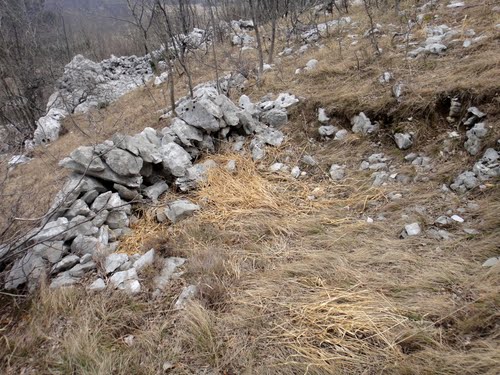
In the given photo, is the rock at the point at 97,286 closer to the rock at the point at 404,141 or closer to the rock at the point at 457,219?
the rock at the point at 457,219

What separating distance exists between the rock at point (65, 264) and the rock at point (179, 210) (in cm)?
91

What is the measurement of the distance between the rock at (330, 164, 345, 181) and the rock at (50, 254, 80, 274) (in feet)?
8.66

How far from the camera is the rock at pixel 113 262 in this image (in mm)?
2654

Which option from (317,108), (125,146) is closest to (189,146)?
(125,146)

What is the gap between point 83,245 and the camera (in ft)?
9.34

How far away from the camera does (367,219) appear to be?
2838mm

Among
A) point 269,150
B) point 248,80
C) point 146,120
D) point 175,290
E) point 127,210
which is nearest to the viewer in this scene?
point 175,290

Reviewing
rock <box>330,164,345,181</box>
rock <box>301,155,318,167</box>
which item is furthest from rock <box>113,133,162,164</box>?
rock <box>330,164,345,181</box>

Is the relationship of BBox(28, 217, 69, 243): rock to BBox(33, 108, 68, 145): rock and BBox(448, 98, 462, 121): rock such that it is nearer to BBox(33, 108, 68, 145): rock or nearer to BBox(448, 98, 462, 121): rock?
BBox(448, 98, 462, 121): rock

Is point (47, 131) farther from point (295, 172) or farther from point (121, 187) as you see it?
point (295, 172)

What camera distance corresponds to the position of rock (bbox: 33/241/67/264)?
2.71m

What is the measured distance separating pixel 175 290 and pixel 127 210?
129 centimetres

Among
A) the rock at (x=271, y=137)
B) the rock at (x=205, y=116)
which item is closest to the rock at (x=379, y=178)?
the rock at (x=271, y=137)

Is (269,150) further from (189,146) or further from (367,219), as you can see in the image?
(367,219)
